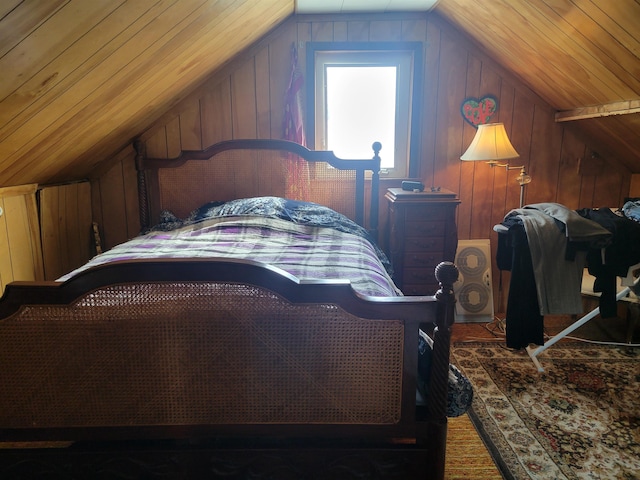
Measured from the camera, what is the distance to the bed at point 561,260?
2037 mm

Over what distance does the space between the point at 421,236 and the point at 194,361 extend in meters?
2.05

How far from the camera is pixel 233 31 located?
256 centimetres

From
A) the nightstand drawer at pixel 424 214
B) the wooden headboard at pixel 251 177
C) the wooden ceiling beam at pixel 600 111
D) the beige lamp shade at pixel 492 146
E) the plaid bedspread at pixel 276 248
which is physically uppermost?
the wooden ceiling beam at pixel 600 111

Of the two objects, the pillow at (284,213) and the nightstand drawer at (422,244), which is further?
the nightstand drawer at (422,244)

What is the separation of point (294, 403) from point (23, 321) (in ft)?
2.44

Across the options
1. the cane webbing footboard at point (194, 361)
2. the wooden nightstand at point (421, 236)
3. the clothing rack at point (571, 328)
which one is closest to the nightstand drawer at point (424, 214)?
the wooden nightstand at point (421, 236)

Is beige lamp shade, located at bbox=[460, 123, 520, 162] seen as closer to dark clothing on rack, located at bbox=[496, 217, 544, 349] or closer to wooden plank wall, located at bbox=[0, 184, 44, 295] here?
dark clothing on rack, located at bbox=[496, 217, 544, 349]

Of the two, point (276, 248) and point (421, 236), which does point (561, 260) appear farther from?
point (276, 248)

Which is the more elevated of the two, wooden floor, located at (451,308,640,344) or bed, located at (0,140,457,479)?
bed, located at (0,140,457,479)

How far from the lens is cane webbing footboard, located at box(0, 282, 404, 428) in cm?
122

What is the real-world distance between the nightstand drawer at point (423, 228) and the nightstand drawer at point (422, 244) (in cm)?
3

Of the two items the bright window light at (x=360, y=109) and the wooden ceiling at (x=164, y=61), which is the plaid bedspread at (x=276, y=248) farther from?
the bright window light at (x=360, y=109)

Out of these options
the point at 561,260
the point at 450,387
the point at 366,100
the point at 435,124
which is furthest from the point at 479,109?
the point at 450,387

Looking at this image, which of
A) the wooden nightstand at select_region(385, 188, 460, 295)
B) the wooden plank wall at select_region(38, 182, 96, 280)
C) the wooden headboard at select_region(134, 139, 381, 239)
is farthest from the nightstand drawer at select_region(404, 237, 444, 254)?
the wooden plank wall at select_region(38, 182, 96, 280)
